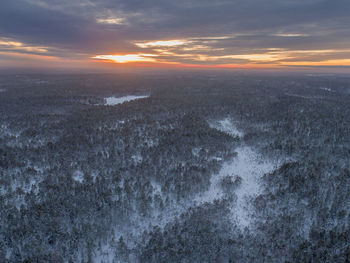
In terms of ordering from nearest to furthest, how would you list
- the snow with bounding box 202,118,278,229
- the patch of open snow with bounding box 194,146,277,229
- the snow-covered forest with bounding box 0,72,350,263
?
the snow-covered forest with bounding box 0,72,350,263, the snow with bounding box 202,118,278,229, the patch of open snow with bounding box 194,146,277,229

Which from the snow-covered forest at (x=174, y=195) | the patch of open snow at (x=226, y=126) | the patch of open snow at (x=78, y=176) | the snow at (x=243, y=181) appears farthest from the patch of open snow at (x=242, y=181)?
the patch of open snow at (x=78, y=176)

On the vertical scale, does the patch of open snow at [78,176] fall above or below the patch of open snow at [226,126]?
below

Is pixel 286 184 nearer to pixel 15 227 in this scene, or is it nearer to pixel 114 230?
pixel 114 230

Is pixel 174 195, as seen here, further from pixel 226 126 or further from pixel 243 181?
pixel 226 126

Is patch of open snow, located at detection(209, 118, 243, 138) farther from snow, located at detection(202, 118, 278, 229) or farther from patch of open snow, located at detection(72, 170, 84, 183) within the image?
patch of open snow, located at detection(72, 170, 84, 183)

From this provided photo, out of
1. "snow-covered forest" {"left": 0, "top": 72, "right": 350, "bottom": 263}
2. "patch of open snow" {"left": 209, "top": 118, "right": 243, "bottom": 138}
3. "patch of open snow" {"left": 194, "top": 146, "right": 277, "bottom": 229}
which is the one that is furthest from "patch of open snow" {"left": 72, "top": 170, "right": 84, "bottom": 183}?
"patch of open snow" {"left": 209, "top": 118, "right": 243, "bottom": 138}

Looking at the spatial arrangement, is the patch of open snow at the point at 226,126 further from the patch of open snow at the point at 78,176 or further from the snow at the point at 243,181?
the patch of open snow at the point at 78,176

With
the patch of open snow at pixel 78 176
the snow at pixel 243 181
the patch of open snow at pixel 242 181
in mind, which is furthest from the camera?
the patch of open snow at pixel 78 176

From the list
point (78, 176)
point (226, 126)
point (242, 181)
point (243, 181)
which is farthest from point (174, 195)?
point (226, 126)

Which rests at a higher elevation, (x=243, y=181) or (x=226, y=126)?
(x=226, y=126)

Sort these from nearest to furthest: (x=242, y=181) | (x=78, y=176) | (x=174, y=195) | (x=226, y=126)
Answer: (x=174, y=195)
(x=242, y=181)
(x=78, y=176)
(x=226, y=126)

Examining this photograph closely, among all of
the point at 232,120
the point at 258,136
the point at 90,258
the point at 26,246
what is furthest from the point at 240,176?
the point at 232,120
